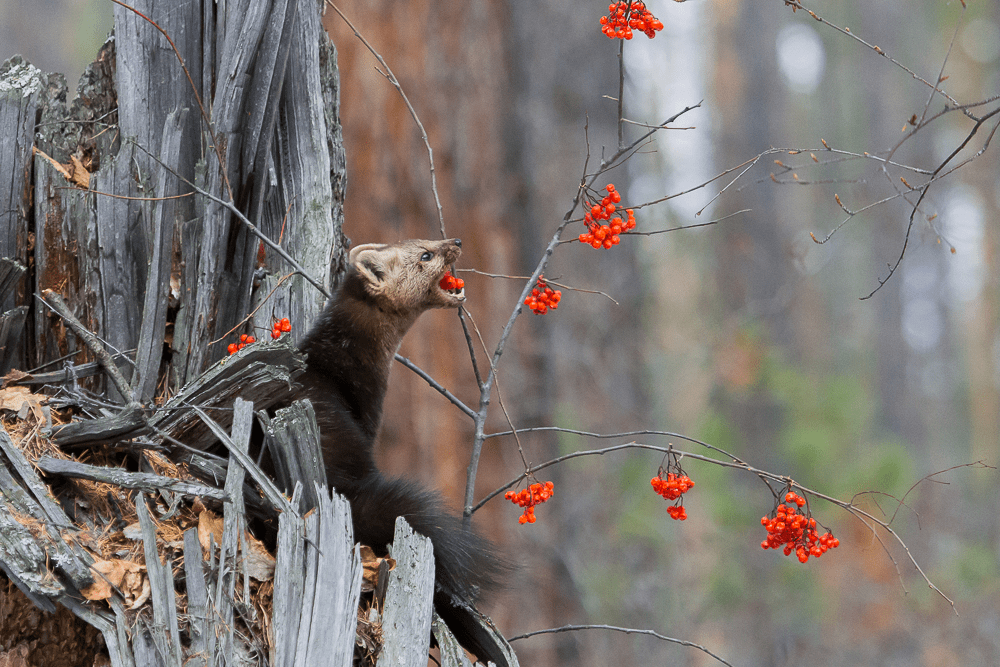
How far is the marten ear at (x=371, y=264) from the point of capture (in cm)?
347

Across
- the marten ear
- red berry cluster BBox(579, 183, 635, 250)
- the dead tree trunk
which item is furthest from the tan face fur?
red berry cluster BBox(579, 183, 635, 250)

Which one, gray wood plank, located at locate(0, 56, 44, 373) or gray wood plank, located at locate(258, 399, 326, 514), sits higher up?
gray wood plank, located at locate(0, 56, 44, 373)

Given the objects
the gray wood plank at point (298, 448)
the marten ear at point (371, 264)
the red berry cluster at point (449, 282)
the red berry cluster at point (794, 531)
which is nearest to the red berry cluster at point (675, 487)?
the red berry cluster at point (794, 531)

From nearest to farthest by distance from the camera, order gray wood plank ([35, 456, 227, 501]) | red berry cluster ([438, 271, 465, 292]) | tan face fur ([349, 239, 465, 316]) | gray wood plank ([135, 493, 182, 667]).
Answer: gray wood plank ([135, 493, 182, 667])
gray wood plank ([35, 456, 227, 501])
red berry cluster ([438, 271, 465, 292])
tan face fur ([349, 239, 465, 316])

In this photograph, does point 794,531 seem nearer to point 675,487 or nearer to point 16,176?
point 675,487

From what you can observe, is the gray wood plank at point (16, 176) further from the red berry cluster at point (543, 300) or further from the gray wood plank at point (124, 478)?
the red berry cluster at point (543, 300)

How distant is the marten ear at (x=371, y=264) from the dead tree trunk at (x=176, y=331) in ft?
0.36

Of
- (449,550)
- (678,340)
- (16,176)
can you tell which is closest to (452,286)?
(449,550)

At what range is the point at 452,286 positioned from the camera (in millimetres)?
3186

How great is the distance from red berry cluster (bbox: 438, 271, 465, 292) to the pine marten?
0.02 metres

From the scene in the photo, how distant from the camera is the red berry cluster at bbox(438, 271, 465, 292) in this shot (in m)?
3.15

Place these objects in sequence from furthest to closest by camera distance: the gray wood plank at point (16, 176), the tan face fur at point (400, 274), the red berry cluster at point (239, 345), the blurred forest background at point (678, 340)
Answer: the blurred forest background at point (678, 340)
the tan face fur at point (400, 274)
the gray wood plank at point (16, 176)
the red berry cluster at point (239, 345)

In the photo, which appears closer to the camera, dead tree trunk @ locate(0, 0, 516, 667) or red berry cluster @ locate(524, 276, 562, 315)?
dead tree trunk @ locate(0, 0, 516, 667)

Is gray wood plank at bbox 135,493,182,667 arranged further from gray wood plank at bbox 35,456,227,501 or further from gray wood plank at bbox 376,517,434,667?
gray wood plank at bbox 376,517,434,667
